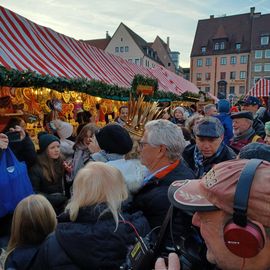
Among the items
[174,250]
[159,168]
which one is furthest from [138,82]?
[174,250]

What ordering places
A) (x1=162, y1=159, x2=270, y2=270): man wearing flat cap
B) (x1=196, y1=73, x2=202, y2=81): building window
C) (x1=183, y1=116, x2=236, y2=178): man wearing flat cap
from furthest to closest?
(x1=196, y1=73, x2=202, y2=81): building window, (x1=183, y1=116, x2=236, y2=178): man wearing flat cap, (x1=162, y1=159, x2=270, y2=270): man wearing flat cap

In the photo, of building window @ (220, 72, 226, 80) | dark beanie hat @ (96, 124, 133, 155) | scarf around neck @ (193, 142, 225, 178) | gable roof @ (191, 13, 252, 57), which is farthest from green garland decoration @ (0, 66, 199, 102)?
building window @ (220, 72, 226, 80)

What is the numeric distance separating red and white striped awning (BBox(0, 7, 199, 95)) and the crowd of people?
2552mm

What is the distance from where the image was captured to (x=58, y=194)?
10.8 feet

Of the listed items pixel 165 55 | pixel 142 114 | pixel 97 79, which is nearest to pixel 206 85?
pixel 165 55

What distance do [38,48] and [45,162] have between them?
3.55m

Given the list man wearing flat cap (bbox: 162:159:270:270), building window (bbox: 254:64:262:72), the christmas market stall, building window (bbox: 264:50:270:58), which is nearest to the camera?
man wearing flat cap (bbox: 162:159:270:270)

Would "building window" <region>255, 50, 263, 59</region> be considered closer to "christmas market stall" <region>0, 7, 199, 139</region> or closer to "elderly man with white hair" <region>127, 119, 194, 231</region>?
"christmas market stall" <region>0, 7, 199, 139</region>

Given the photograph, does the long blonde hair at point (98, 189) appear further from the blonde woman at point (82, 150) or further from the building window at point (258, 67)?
the building window at point (258, 67)

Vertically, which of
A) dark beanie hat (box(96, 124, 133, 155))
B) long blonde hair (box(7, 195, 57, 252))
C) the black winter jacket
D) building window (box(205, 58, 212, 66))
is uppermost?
building window (box(205, 58, 212, 66))

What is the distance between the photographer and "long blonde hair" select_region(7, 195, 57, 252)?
188 centimetres

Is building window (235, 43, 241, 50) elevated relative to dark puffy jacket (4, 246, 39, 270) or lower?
elevated

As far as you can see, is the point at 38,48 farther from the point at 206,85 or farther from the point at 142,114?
the point at 206,85

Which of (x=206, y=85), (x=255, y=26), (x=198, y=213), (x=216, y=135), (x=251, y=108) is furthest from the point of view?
(x=206, y=85)
